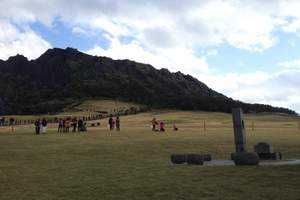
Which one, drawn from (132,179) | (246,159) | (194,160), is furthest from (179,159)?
(132,179)

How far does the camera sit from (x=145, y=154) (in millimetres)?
32406

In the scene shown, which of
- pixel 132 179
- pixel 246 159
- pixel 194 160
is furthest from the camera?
pixel 194 160

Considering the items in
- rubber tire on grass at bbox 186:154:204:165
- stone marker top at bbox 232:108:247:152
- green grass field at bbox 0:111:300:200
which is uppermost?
stone marker top at bbox 232:108:247:152

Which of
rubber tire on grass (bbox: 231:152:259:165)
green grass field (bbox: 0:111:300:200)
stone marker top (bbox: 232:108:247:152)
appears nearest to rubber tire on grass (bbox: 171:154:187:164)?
green grass field (bbox: 0:111:300:200)

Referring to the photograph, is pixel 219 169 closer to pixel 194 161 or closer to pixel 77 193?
pixel 194 161

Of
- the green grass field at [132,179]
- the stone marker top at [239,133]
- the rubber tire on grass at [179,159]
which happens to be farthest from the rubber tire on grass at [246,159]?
the stone marker top at [239,133]

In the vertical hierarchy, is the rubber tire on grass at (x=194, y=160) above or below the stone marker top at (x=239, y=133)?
below

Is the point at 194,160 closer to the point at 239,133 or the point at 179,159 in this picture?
the point at 179,159

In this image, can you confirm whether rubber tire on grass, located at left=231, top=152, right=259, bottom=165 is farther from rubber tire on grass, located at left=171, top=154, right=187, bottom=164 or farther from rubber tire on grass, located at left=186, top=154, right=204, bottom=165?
rubber tire on grass, located at left=171, top=154, right=187, bottom=164

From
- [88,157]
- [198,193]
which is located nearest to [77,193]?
[198,193]

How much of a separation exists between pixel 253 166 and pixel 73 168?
825 cm

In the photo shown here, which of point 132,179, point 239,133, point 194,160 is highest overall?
point 239,133

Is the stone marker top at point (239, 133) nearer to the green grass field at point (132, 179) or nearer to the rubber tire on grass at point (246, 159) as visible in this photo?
the green grass field at point (132, 179)

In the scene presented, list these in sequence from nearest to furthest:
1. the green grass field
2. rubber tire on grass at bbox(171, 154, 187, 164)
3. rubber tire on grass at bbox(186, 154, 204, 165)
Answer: the green grass field
rubber tire on grass at bbox(186, 154, 204, 165)
rubber tire on grass at bbox(171, 154, 187, 164)
